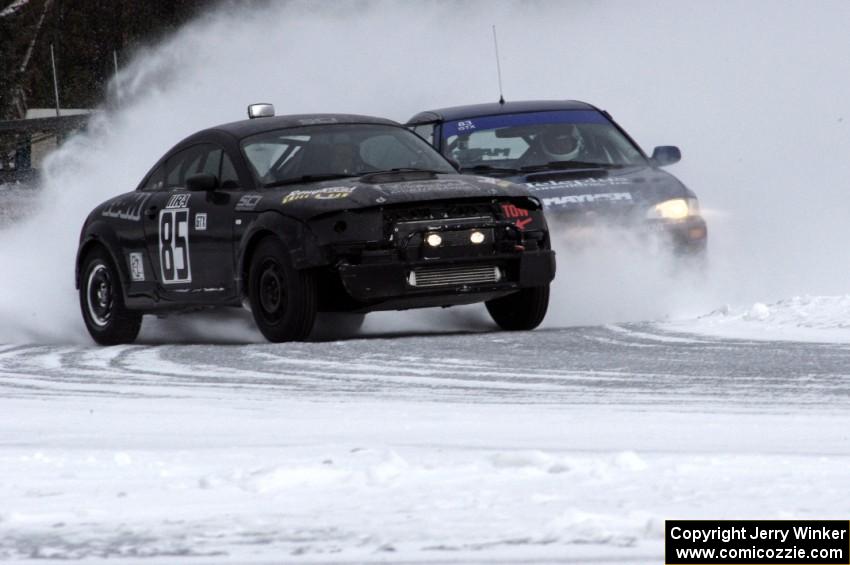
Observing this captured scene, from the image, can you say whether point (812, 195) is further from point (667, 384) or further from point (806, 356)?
point (667, 384)

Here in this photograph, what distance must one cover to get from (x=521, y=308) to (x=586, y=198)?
1394 mm

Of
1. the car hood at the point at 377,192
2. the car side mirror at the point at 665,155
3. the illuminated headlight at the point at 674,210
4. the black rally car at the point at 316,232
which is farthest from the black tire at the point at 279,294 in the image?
the car side mirror at the point at 665,155

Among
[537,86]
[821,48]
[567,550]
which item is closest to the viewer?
[567,550]

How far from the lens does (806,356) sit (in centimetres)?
860

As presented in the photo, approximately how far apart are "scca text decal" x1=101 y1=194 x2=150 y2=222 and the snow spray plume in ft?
3.73

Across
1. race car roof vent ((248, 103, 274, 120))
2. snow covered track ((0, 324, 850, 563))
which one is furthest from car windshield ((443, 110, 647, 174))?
snow covered track ((0, 324, 850, 563))

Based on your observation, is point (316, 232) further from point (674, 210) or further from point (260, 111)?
point (674, 210)

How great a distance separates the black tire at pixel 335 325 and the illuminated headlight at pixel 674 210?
204 centimetres

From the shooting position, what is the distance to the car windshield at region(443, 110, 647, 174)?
12.7m

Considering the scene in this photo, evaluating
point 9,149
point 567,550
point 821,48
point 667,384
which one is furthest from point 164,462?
point 9,149

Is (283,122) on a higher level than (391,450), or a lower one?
higher

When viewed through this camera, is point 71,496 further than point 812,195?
No

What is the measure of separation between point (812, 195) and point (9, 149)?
40.0 meters

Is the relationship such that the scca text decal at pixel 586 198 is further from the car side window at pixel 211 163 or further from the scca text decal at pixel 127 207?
the scca text decal at pixel 127 207
